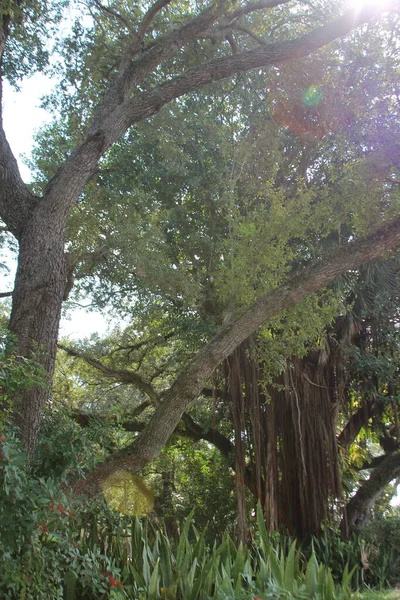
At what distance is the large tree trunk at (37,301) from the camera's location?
347cm

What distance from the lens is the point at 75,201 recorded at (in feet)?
14.1

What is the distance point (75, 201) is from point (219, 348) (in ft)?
5.86

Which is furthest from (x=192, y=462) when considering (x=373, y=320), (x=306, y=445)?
(x=373, y=320)

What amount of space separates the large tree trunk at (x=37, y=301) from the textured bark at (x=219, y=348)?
31.8 inches

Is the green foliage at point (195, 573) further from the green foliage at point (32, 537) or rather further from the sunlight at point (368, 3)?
the sunlight at point (368, 3)

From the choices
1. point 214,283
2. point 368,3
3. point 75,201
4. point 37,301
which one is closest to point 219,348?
point 37,301

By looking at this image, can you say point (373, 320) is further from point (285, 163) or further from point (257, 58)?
point (257, 58)

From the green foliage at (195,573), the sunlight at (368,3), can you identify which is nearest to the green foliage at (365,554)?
the green foliage at (195,573)

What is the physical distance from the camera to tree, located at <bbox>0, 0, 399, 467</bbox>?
3.77 meters

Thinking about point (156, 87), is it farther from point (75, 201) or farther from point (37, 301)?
point (37, 301)

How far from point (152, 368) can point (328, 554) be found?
4.23m

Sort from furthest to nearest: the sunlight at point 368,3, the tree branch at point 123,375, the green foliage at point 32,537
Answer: the tree branch at point 123,375, the sunlight at point 368,3, the green foliage at point 32,537

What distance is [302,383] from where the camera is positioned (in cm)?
824

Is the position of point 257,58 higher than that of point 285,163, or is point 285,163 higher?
point 285,163
